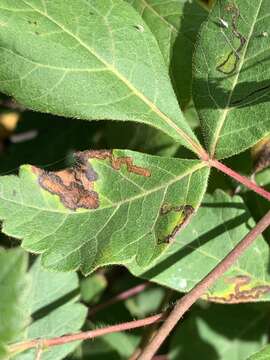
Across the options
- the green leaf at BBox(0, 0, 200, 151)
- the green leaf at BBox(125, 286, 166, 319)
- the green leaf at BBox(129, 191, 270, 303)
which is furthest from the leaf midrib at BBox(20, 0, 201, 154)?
the green leaf at BBox(125, 286, 166, 319)

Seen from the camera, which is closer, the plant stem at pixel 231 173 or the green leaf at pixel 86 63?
the green leaf at pixel 86 63

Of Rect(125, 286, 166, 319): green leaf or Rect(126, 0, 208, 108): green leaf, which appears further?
Rect(125, 286, 166, 319): green leaf

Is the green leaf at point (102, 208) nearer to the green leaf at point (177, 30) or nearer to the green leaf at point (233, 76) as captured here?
the green leaf at point (233, 76)

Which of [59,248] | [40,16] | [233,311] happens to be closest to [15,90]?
[40,16]

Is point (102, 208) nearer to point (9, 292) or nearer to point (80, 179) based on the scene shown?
point (80, 179)

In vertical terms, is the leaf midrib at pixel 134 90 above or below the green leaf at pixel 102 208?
above

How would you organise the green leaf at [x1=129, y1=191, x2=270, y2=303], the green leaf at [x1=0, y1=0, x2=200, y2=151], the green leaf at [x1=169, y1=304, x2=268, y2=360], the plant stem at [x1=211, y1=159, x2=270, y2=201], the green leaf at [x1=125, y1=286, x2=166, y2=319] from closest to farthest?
the green leaf at [x1=0, y1=0, x2=200, y2=151] < the plant stem at [x1=211, y1=159, x2=270, y2=201] < the green leaf at [x1=129, y1=191, x2=270, y2=303] < the green leaf at [x1=169, y1=304, x2=268, y2=360] < the green leaf at [x1=125, y1=286, x2=166, y2=319]

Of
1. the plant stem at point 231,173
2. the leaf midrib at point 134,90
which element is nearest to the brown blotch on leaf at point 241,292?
the plant stem at point 231,173

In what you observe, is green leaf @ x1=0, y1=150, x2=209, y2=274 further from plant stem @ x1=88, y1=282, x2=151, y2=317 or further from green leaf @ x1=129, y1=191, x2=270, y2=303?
plant stem @ x1=88, y1=282, x2=151, y2=317
